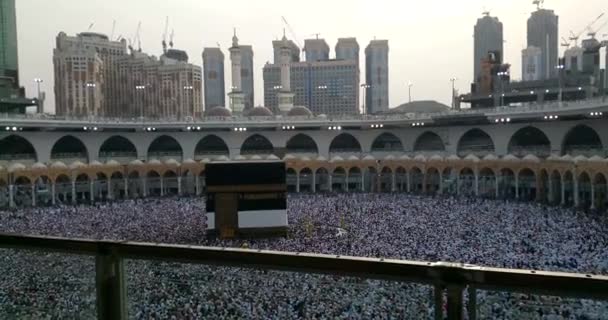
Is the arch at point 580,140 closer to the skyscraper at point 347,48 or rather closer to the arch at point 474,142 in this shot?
the arch at point 474,142

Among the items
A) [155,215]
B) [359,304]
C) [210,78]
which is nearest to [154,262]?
[359,304]

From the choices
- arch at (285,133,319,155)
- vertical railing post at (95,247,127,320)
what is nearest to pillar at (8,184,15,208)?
arch at (285,133,319,155)

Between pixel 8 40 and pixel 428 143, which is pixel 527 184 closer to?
pixel 428 143

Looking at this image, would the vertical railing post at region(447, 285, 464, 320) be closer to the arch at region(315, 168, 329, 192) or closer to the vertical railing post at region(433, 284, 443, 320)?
the vertical railing post at region(433, 284, 443, 320)

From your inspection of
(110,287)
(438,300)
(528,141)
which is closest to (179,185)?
(528,141)

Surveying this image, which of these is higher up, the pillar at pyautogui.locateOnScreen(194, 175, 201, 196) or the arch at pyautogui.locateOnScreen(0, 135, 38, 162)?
the arch at pyautogui.locateOnScreen(0, 135, 38, 162)

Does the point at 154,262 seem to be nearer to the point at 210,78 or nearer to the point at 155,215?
the point at 155,215
